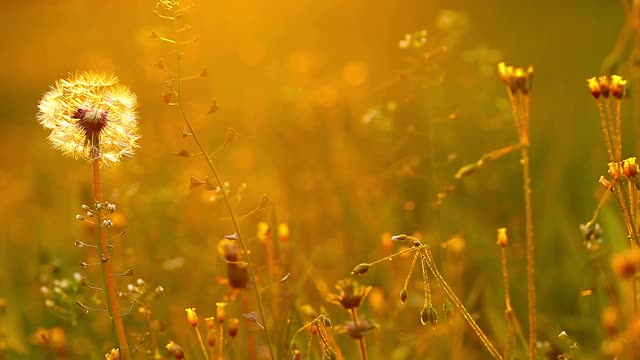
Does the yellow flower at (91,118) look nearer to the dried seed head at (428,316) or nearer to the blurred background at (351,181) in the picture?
the blurred background at (351,181)

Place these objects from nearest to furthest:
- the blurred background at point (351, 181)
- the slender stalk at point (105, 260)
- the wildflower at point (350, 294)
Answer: the wildflower at point (350, 294) < the slender stalk at point (105, 260) < the blurred background at point (351, 181)

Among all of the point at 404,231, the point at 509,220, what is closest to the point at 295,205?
the point at 404,231

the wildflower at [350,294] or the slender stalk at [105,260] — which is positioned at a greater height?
the slender stalk at [105,260]

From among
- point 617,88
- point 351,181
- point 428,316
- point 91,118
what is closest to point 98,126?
point 91,118

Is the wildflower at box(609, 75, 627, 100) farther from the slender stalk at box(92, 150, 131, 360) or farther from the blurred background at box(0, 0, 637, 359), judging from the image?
the slender stalk at box(92, 150, 131, 360)

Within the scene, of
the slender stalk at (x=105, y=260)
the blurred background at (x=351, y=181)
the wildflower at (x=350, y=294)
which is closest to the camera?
the wildflower at (x=350, y=294)

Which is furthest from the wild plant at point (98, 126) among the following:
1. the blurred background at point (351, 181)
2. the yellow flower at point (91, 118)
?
the blurred background at point (351, 181)

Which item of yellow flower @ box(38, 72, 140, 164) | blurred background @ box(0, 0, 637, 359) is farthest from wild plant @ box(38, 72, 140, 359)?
blurred background @ box(0, 0, 637, 359)
